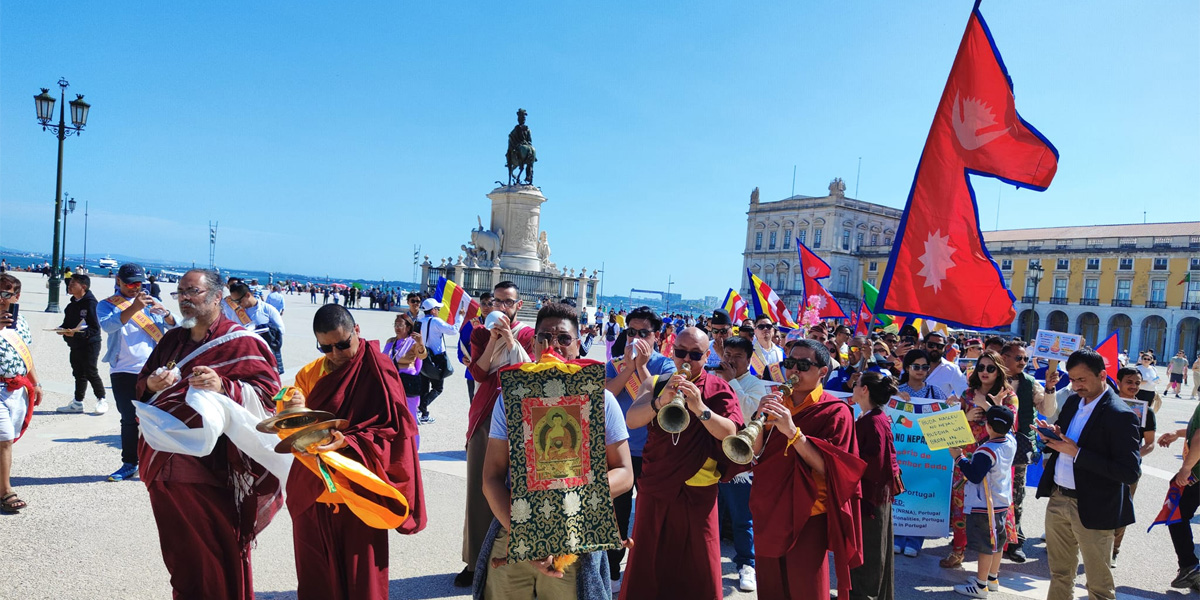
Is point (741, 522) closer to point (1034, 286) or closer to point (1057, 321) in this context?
point (1034, 286)

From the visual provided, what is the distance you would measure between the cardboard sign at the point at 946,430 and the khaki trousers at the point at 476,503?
10.8 ft

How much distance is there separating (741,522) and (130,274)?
5.35m

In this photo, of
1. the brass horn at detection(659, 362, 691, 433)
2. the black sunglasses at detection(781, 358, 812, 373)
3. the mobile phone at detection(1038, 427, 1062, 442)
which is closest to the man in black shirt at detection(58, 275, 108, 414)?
the brass horn at detection(659, 362, 691, 433)

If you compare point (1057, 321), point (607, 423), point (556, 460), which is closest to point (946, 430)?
point (607, 423)

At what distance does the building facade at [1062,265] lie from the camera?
56.6 m

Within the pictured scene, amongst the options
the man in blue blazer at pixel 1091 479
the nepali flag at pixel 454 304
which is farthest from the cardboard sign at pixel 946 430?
the nepali flag at pixel 454 304

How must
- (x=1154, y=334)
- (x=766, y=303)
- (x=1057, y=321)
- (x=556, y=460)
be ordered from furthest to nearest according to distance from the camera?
1. (x=1057, y=321)
2. (x=1154, y=334)
3. (x=766, y=303)
4. (x=556, y=460)

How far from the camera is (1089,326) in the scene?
63.7 metres

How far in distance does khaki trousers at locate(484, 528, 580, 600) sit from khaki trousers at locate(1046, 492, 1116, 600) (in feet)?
10.7

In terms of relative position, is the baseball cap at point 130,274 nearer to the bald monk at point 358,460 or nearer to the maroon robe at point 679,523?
the bald monk at point 358,460

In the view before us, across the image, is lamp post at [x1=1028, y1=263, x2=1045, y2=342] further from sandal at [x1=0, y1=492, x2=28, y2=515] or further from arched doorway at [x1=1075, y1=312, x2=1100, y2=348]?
sandal at [x1=0, y1=492, x2=28, y2=515]

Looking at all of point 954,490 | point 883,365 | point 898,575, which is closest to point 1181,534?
point 954,490

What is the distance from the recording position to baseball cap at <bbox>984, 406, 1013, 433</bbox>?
17.8ft

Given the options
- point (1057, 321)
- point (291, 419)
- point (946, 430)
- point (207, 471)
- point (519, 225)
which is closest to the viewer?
point (291, 419)
